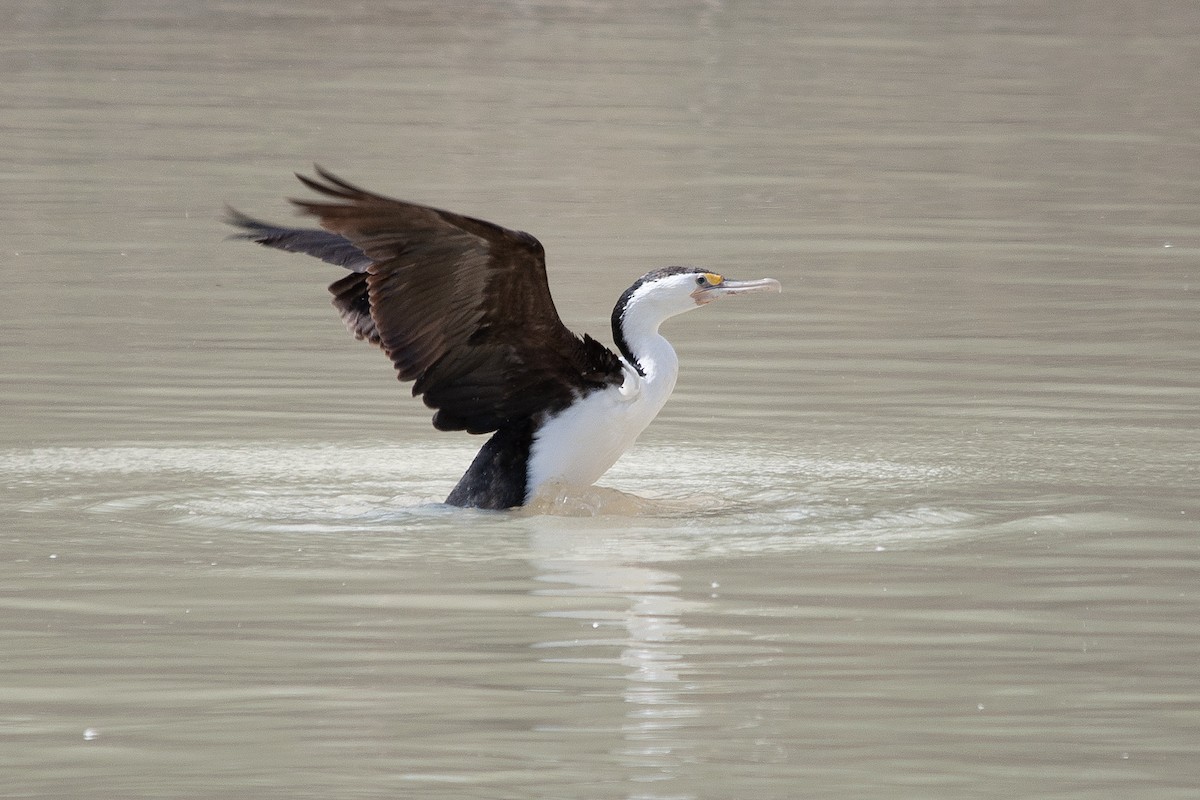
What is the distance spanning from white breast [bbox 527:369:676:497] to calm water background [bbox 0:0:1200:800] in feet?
0.44

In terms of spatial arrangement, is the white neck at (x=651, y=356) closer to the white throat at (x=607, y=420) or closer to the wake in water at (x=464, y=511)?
the white throat at (x=607, y=420)

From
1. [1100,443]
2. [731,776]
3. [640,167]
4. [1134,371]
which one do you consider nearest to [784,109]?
[640,167]

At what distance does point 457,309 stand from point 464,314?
4 centimetres

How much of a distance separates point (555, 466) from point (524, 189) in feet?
27.3

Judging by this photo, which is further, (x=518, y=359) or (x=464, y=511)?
(x=464, y=511)

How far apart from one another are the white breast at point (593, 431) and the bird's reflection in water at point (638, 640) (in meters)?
0.23

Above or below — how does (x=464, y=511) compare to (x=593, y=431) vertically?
below

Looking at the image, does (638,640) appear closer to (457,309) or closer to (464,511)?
(457,309)

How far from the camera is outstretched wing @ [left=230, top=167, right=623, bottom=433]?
23.9 feet

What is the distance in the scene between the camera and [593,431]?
8.03m

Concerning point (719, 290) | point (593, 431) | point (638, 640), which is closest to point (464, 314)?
point (593, 431)

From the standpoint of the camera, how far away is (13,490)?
27.3 feet

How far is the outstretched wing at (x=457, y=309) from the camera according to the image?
729cm

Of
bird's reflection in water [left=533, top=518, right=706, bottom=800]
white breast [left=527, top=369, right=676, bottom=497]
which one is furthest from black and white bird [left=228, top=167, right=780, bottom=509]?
bird's reflection in water [left=533, top=518, right=706, bottom=800]
